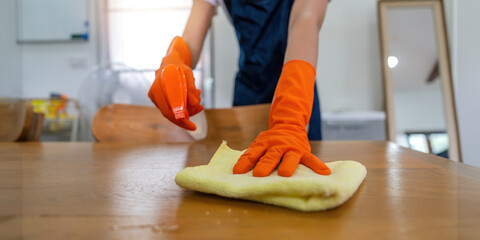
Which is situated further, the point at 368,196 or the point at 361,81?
the point at 361,81

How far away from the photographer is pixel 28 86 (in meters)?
3.39

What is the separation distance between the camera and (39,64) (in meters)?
3.36

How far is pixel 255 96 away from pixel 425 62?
223cm

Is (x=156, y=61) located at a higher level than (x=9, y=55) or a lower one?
lower

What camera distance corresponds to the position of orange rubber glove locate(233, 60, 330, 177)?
396 millimetres

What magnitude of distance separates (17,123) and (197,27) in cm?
79

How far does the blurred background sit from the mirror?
24mm

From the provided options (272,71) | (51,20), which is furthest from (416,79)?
(51,20)

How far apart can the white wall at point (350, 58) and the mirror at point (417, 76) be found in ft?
0.59

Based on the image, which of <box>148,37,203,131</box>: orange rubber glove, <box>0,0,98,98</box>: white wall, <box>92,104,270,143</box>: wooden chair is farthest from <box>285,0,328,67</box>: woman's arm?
<box>0,0,98,98</box>: white wall

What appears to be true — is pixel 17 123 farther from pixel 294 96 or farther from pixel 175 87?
pixel 294 96

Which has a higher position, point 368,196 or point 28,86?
point 28,86

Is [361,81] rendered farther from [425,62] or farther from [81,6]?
[81,6]

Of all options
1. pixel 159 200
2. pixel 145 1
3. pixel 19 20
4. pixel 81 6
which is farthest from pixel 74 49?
pixel 159 200
